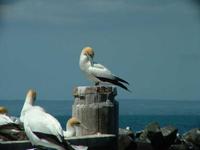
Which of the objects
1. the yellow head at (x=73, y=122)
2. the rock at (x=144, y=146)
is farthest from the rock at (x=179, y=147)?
the yellow head at (x=73, y=122)

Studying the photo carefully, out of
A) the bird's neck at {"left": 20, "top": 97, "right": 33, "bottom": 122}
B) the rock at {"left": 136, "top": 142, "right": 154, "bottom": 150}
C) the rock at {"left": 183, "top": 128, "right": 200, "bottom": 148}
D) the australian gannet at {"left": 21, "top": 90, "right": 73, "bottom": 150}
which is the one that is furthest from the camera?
the rock at {"left": 183, "top": 128, "right": 200, "bottom": 148}

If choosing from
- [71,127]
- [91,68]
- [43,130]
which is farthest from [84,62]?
[43,130]

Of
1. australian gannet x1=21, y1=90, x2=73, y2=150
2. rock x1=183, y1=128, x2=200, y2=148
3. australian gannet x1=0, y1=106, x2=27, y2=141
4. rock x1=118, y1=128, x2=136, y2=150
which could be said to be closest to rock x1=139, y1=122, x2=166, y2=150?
rock x1=118, y1=128, x2=136, y2=150

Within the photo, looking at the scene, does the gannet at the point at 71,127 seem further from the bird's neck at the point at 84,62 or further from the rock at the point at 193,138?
the rock at the point at 193,138

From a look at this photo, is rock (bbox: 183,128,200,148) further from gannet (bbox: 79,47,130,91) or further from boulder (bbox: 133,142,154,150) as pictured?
gannet (bbox: 79,47,130,91)

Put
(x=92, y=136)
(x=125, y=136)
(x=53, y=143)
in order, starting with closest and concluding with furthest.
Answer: (x=53, y=143)
(x=92, y=136)
(x=125, y=136)

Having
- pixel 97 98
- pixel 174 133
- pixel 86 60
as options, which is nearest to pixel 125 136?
pixel 174 133

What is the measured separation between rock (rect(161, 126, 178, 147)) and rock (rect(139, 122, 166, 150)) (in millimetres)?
235

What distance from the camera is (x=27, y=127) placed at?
36.5 ft

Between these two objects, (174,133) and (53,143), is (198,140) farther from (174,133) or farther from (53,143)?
(53,143)

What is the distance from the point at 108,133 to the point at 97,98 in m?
0.56

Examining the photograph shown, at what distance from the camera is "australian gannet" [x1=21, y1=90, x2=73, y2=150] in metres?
10.7

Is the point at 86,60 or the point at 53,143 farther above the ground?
the point at 86,60

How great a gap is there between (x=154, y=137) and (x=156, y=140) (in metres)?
0.10
